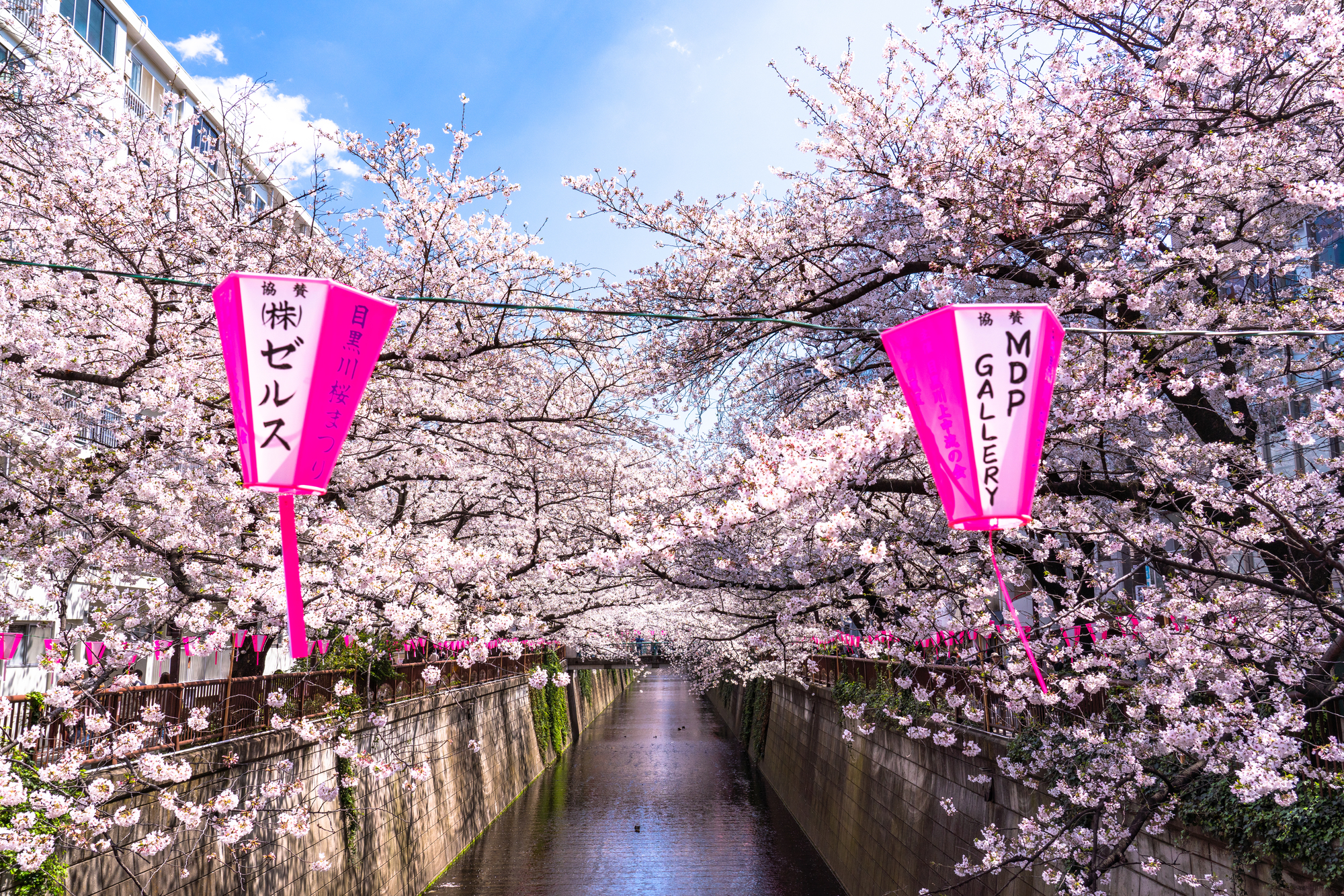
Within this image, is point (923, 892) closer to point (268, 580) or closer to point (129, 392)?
point (268, 580)

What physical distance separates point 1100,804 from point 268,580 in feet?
25.8

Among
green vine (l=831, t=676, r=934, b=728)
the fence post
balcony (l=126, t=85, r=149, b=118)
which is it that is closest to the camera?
the fence post

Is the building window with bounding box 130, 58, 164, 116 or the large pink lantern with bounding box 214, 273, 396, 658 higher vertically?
the building window with bounding box 130, 58, 164, 116

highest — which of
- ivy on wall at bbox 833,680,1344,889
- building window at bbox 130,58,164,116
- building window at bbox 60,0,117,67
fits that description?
building window at bbox 130,58,164,116

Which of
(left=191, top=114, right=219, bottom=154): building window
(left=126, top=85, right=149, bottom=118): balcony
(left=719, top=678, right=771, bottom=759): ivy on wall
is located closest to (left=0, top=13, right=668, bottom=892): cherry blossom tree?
(left=191, top=114, right=219, bottom=154): building window

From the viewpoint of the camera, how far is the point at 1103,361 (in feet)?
24.5

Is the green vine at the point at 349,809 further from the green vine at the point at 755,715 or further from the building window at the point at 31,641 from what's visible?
the green vine at the point at 755,715

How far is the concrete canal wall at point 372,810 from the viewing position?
28.4ft

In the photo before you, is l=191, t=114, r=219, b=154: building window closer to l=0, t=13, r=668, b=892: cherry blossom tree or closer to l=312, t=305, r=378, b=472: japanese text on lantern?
l=0, t=13, r=668, b=892: cherry blossom tree

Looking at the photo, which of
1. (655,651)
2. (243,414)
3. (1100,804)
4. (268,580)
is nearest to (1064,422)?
(1100,804)

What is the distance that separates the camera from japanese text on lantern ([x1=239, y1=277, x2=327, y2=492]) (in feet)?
18.6

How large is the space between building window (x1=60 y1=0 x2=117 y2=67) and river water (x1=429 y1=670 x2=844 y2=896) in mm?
23429

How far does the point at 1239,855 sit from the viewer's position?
6.13m

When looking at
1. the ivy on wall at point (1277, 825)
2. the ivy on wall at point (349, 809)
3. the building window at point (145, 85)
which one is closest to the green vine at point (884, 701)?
the ivy on wall at point (1277, 825)
